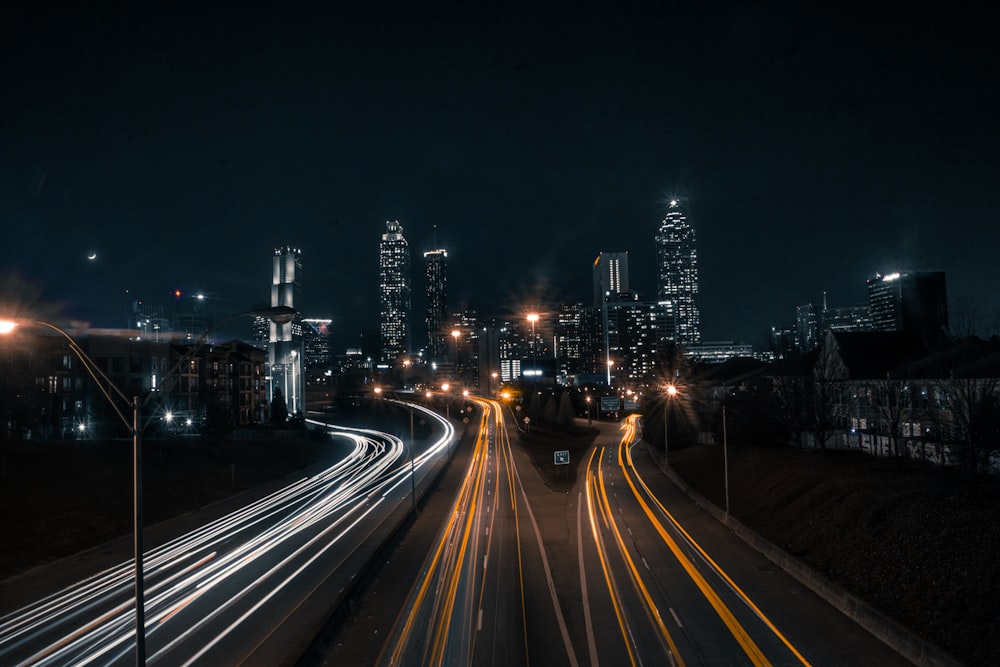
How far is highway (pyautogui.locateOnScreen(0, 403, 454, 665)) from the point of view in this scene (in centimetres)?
1474

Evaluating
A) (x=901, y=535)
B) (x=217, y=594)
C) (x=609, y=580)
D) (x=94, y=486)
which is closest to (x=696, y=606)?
(x=609, y=580)

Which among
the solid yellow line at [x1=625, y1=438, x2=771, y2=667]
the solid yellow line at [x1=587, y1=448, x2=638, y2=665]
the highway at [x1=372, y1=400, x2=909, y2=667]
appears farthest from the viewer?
the solid yellow line at [x1=587, y1=448, x2=638, y2=665]

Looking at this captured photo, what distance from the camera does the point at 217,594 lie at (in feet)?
62.8

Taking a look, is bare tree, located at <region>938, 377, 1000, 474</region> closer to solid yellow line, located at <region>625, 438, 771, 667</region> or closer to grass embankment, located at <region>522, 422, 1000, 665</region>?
Result: grass embankment, located at <region>522, 422, 1000, 665</region>

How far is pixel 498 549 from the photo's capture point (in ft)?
81.9

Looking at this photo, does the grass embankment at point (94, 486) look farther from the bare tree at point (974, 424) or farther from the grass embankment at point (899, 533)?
the bare tree at point (974, 424)

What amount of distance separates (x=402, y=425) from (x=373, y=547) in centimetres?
7609

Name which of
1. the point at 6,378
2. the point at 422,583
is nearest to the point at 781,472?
the point at 422,583

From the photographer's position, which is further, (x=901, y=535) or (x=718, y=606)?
(x=901, y=535)

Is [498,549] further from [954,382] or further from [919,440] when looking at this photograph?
[919,440]

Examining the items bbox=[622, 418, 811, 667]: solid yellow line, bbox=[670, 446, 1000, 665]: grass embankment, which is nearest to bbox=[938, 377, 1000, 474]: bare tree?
bbox=[670, 446, 1000, 665]: grass embankment

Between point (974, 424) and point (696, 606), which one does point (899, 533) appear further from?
point (974, 424)

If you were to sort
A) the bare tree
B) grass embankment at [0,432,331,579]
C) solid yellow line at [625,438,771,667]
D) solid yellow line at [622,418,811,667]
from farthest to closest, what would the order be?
grass embankment at [0,432,331,579], the bare tree, solid yellow line at [622,418,811,667], solid yellow line at [625,438,771,667]

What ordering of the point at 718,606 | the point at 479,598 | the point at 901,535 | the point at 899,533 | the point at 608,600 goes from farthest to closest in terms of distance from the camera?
the point at 899,533
the point at 901,535
the point at 479,598
the point at 608,600
the point at 718,606
